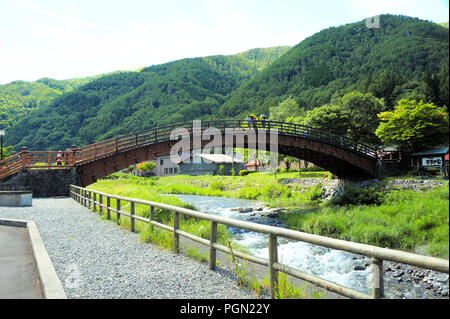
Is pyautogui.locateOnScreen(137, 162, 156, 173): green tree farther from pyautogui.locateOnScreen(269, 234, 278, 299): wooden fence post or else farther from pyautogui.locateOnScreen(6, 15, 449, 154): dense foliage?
pyautogui.locateOnScreen(269, 234, 278, 299): wooden fence post

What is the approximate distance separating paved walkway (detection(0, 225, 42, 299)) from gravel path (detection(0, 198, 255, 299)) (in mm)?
426

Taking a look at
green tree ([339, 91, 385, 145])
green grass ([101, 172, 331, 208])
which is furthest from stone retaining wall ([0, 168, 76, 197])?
green tree ([339, 91, 385, 145])

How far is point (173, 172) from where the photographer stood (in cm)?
6875

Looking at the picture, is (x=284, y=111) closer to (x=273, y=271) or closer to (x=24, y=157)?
(x=24, y=157)

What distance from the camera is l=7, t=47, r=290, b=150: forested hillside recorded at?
131375 millimetres

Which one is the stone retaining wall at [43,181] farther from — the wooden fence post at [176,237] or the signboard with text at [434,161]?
the signboard with text at [434,161]

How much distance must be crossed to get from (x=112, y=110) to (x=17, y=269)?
16373 cm

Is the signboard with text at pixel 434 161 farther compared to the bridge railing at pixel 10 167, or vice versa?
the bridge railing at pixel 10 167

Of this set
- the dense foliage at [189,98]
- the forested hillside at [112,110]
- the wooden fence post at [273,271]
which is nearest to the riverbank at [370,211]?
the wooden fence post at [273,271]

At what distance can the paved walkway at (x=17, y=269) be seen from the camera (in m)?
5.05

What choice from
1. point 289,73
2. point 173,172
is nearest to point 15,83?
point 289,73

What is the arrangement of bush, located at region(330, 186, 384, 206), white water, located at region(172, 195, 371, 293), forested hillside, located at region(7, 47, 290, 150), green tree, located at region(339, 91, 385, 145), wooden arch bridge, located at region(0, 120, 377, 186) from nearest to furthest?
white water, located at region(172, 195, 371, 293)
bush, located at region(330, 186, 384, 206)
wooden arch bridge, located at region(0, 120, 377, 186)
green tree, located at region(339, 91, 385, 145)
forested hillside, located at region(7, 47, 290, 150)

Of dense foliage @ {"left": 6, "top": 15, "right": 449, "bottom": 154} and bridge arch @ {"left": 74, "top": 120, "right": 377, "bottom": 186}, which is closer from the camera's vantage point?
bridge arch @ {"left": 74, "top": 120, "right": 377, "bottom": 186}

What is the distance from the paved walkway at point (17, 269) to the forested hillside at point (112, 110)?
129823mm
